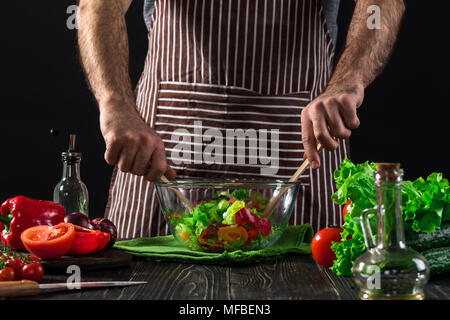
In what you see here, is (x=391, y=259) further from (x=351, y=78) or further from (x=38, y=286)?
(x=351, y=78)

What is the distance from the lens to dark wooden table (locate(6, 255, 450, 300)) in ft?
3.49

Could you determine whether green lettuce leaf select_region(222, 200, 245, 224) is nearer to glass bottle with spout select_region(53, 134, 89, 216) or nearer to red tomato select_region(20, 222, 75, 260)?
red tomato select_region(20, 222, 75, 260)

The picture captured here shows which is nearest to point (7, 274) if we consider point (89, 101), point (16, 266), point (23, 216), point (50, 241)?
point (16, 266)

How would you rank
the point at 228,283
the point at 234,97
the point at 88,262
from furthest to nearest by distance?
the point at 234,97, the point at 88,262, the point at 228,283

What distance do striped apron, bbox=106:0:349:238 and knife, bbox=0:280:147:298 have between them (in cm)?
89

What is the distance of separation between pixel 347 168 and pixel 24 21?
2.37 m

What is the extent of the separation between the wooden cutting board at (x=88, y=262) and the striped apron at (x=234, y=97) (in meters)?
0.70

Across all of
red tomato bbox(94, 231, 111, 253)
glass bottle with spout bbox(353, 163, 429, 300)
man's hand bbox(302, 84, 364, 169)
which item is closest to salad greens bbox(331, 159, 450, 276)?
glass bottle with spout bbox(353, 163, 429, 300)

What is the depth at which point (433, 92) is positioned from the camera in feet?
10.4

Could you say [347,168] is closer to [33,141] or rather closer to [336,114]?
[336,114]

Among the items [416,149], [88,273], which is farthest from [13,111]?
[88,273]

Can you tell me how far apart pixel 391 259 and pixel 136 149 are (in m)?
0.79

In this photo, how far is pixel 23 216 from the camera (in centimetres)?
→ 154

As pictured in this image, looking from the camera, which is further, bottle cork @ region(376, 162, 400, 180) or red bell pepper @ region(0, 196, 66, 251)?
red bell pepper @ region(0, 196, 66, 251)
